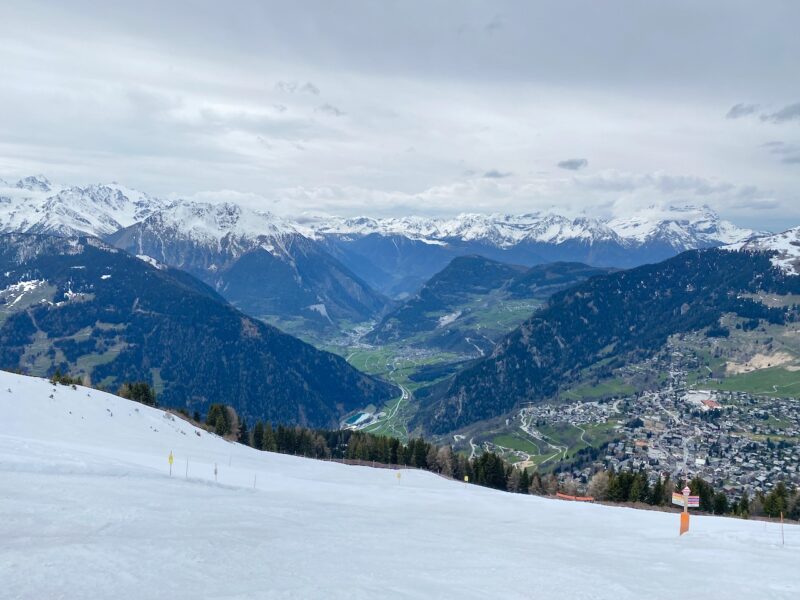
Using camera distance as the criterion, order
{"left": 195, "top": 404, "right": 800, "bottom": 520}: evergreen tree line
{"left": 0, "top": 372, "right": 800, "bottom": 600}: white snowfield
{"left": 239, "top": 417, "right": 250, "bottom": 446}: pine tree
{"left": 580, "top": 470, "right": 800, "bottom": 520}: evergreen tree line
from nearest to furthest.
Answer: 1. {"left": 0, "top": 372, "right": 800, "bottom": 600}: white snowfield
2. {"left": 580, "top": 470, "right": 800, "bottom": 520}: evergreen tree line
3. {"left": 195, "top": 404, "right": 800, "bottom": 520}: evergreen tree line
4. {"left": 239, "top": 417, "right": 250, "bottom": 446}: pine tree

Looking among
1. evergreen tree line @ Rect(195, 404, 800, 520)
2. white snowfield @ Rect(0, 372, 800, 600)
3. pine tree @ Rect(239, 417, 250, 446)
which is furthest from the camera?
pine tree @ Rect(239, 417, 250, 446)

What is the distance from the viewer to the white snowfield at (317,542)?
1712cm

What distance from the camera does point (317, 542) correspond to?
2341 centimetres

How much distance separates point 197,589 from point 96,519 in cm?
827

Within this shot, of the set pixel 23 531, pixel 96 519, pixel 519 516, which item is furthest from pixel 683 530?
pixel 23 531

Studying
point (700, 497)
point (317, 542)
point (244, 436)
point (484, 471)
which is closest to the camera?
point (317, 542)

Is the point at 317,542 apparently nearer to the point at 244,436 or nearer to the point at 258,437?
the point at 258,437

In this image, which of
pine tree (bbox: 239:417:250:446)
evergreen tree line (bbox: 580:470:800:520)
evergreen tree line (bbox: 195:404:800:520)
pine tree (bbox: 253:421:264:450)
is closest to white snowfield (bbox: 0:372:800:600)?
evergreen tree line (bbox: 580:470:800:520)

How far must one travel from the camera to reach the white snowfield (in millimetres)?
17125

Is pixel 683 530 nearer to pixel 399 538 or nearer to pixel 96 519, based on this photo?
pixel 399 538

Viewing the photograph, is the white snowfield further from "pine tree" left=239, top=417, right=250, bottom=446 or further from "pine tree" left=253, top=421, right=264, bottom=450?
"pine tree" left=239, top=417, right=250, bottom=446

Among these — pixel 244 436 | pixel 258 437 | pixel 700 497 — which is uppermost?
pixel 258 437

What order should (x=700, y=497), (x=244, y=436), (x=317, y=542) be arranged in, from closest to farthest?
(x=317, y=542) → (x=700, y=497) → (x=244, y=436)

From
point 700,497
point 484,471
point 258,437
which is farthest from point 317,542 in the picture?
point 258,437
